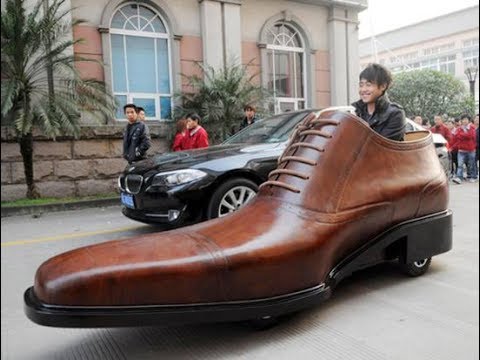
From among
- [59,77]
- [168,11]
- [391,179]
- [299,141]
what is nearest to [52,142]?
[59,77]

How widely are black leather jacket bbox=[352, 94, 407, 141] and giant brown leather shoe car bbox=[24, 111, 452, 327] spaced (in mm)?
66

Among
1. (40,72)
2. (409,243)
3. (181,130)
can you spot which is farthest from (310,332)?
(40,72)

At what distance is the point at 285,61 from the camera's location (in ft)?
3.74

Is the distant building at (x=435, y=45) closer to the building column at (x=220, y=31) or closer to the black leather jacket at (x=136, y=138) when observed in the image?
the building column at (x=220, y=31)

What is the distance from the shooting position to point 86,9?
2.61 ft

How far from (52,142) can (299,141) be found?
28.5 inches

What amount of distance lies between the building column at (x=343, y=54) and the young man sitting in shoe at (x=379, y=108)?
107 mm

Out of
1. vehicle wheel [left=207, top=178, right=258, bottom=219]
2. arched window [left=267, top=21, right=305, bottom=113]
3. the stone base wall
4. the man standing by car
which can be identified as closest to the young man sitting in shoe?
the man standing by car

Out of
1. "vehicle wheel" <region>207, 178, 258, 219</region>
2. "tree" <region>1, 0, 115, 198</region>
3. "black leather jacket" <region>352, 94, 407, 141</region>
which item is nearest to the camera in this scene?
"tree" <region>1, 0, 115, 198</region>

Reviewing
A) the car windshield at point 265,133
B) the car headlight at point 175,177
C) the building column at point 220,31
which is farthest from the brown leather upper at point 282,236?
the car headlight at point 175,177

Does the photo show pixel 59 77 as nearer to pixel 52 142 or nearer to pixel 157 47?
pixel 157 47

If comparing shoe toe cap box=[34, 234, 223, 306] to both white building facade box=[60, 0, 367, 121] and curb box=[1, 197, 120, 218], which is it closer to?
curb box=[1, 197, 120, 218]

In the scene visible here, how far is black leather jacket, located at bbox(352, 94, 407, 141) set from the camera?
144cm

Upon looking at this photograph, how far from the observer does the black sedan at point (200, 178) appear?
7.66ft
